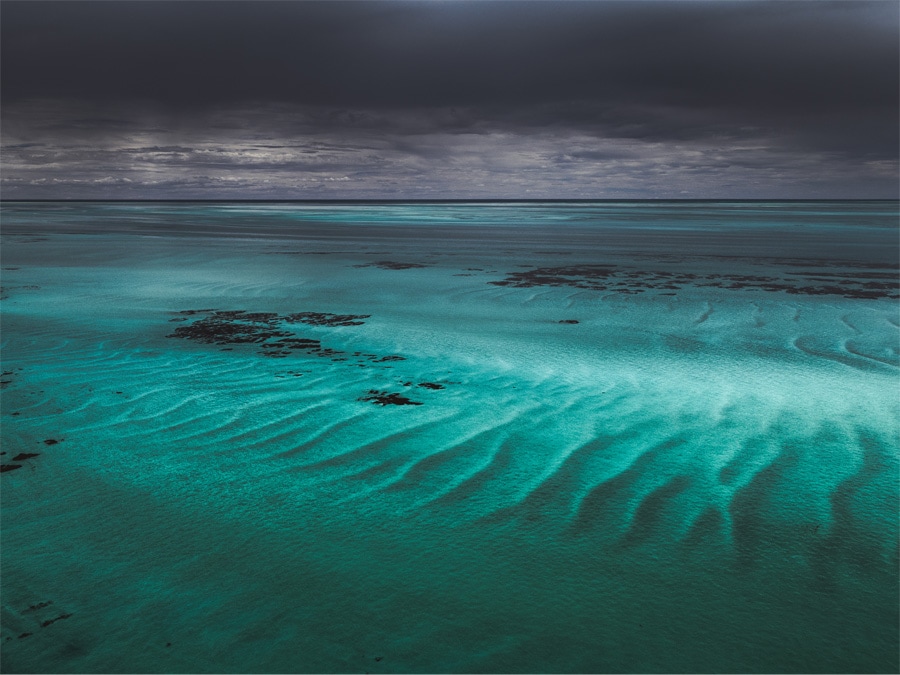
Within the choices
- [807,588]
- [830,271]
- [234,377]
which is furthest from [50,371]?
[830,271]

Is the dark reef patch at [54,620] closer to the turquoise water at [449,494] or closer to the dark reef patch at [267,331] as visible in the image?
the turquoise water at [449,494]

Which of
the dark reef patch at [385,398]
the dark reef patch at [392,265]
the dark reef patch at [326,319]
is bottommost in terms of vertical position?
the dark reef patch at [392,265]

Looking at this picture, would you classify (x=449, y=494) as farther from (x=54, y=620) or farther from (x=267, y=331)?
(x=267, y=331)

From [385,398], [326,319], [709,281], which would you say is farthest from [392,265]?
[385,398]

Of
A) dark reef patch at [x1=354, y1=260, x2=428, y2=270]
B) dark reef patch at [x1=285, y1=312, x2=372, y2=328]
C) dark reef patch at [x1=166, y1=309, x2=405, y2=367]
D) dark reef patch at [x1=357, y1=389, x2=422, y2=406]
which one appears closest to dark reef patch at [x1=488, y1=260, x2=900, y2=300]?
dark reef patch at [x1=354, y1=260, x2=428, y2=270]

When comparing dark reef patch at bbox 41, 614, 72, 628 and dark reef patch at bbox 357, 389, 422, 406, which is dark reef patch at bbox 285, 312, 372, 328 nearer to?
dark reef patch at bbox 357, 389, 422, 406

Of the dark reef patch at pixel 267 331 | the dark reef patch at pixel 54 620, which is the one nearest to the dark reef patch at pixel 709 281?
the dark reef patch at pixel 267 331

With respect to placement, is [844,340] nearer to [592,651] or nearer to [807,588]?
[807,588]
